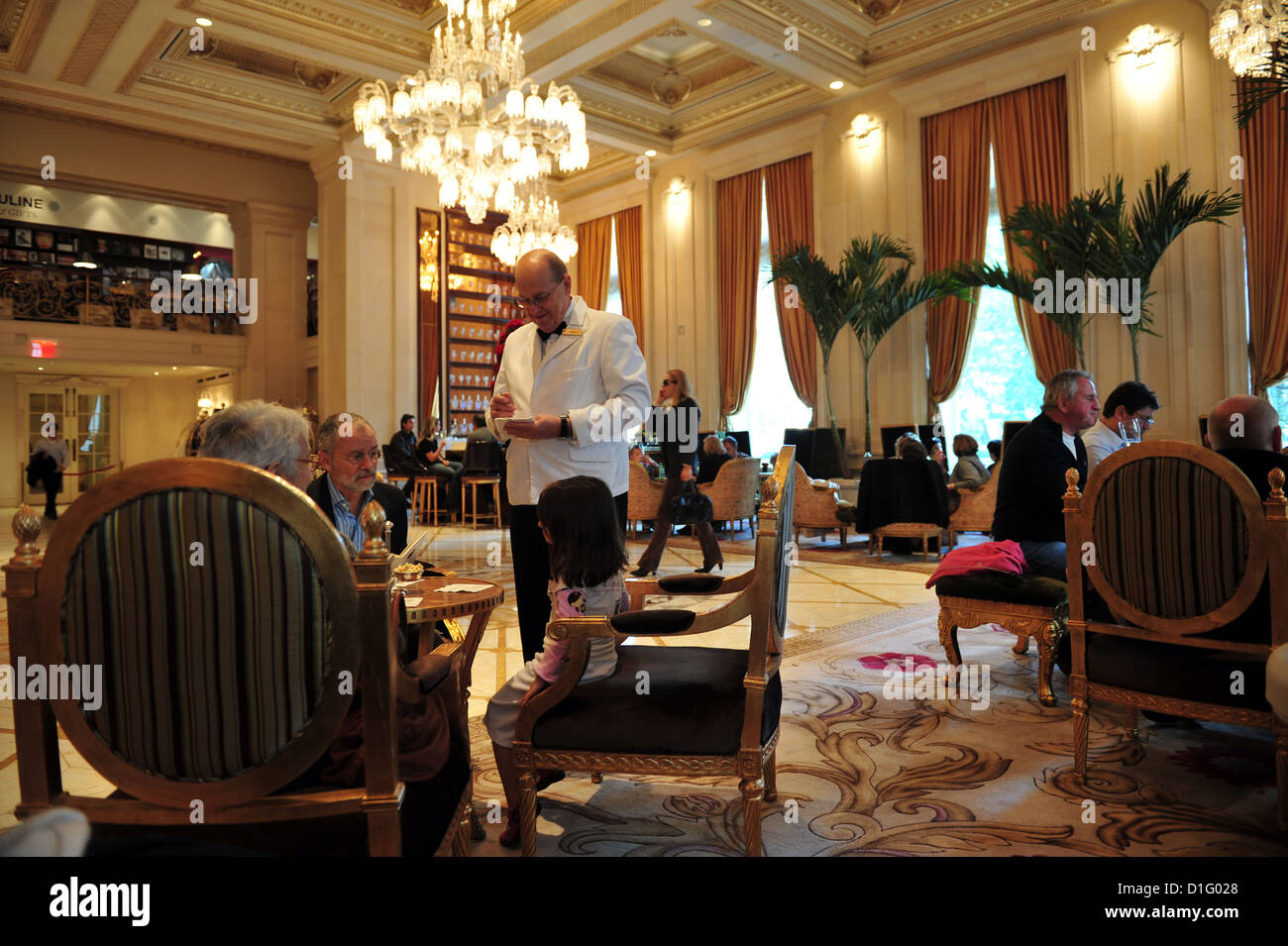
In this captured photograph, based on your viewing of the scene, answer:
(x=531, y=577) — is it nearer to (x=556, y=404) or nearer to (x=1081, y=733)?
(x=556, y=404)

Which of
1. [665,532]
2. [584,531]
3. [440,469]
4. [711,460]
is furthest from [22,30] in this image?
[584,531]

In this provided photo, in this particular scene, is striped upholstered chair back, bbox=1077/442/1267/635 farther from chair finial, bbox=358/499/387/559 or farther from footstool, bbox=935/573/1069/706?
chair finial, bbox=358/499/387/559

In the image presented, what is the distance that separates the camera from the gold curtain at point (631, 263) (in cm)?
1241

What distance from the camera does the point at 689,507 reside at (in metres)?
5.75

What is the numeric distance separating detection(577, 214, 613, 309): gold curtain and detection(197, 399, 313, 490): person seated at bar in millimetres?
11283

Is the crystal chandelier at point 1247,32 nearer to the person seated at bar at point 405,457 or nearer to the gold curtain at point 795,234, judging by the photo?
the gold curtain at point 795,234

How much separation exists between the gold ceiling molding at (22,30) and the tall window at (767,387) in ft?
25.8

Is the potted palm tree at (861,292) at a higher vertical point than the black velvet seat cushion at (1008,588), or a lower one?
higher

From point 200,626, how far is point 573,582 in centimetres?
87

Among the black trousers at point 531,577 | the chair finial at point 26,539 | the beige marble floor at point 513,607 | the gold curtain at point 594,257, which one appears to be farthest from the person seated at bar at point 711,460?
the chair finial at point 26,539

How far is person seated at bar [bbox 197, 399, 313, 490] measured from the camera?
5.29 ft
